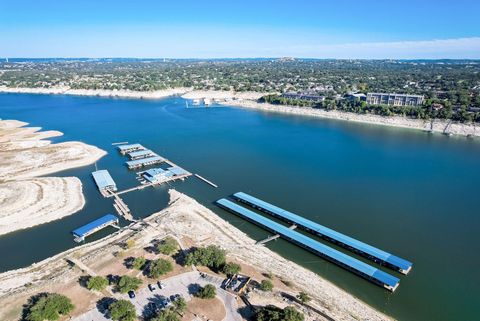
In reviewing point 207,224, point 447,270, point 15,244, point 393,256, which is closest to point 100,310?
point 207,224

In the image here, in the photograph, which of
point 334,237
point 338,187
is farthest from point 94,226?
point 338,187

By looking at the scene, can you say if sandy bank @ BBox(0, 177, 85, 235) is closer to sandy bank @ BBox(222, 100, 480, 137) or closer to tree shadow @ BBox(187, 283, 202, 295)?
tree shadow @ BBox(187, 283, 202, 295)

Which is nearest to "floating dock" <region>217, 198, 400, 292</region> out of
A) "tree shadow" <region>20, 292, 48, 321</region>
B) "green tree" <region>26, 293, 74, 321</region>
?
"green tree" <region>26, 293, 74, 321</region>

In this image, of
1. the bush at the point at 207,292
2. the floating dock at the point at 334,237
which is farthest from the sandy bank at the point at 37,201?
the bush at the point at 207,292

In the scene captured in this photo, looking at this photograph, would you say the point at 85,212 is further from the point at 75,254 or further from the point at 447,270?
the point at 447,270

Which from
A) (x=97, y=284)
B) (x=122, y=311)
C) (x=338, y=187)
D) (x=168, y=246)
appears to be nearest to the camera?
(x=122, y=311)

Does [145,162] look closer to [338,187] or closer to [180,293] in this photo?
[338,187]

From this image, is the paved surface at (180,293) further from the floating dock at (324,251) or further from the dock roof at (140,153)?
the dock roof at (140,153)
